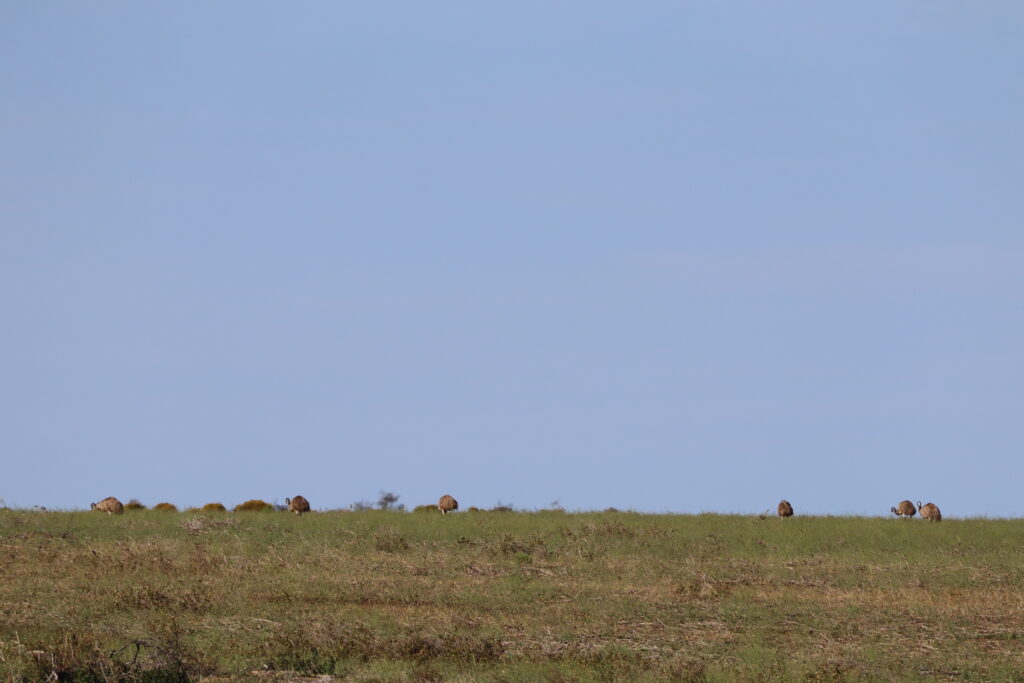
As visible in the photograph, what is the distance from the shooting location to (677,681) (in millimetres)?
16828

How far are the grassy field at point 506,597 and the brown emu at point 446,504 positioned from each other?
96.5 inches

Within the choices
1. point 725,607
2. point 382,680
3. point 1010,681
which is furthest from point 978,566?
point 382,680

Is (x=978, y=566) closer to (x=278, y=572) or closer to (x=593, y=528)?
(x=593, y=528)

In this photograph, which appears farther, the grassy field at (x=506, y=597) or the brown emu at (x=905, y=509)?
the brown emu at (x=905, y=509)

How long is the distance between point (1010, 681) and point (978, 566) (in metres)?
13.0

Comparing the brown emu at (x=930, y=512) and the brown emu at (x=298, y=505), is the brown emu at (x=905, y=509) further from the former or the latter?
the brown emu at (x=298, y=505)

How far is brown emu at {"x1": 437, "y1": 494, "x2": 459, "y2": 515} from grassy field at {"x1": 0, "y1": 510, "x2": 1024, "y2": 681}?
245cm

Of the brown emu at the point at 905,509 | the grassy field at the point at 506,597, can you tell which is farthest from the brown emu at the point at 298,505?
the brown emu at the point at 905,509

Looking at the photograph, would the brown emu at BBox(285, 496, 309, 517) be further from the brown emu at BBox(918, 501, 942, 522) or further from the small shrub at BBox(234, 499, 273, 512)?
the brown emu at BBox(918, 501, 942, 522)

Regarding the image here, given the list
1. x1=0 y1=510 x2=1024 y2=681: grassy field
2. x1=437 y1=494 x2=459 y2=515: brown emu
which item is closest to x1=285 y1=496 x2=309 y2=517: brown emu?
x1=0 y1=510 x2=1024 y2=681: grassy field

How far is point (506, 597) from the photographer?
2436 centimetres

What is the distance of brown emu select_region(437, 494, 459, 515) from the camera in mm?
39031

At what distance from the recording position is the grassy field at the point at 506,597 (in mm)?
17766

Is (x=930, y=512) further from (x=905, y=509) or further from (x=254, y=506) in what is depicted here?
(x=254, y=506)
